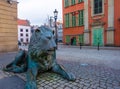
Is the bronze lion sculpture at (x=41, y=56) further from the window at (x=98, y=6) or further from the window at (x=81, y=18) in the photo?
the window at (x=81, y=18)

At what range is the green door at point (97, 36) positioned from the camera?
19417mm

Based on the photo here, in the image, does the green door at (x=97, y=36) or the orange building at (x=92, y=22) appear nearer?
the orange building at (x=92, y=22)

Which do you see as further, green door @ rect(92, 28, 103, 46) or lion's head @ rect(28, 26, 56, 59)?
green door @ rect(92, 28, 103, 46)

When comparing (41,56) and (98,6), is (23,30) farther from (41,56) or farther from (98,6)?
(41,56)

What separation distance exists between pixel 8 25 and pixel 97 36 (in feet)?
40.1

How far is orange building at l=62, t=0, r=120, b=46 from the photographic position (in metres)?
18.1

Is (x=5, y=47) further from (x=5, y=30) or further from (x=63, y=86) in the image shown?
(x=63, y=86)

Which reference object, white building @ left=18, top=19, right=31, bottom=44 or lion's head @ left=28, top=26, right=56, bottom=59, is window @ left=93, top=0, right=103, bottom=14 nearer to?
lion's head @ left=28, top=26, right=56, bottom=59

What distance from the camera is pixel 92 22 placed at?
20.3 metres

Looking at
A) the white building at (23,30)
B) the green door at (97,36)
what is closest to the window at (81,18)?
the green door at (97,36)

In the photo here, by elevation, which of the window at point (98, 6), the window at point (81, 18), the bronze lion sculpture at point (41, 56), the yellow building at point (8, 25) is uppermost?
the window at point (98, 6)

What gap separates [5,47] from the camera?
11047mm

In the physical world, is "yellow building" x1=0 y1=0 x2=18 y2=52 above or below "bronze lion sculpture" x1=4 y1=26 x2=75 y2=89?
above

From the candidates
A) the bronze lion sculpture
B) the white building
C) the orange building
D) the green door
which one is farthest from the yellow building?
the white building
